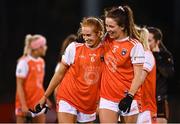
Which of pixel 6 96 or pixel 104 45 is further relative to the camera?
pixel 6 96

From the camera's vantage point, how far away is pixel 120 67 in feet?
22.4

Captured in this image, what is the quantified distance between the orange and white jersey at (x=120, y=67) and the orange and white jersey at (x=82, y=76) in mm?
203

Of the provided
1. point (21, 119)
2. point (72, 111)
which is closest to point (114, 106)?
point (72, 111)

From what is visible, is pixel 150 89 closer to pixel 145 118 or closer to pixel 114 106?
pixel 145 118

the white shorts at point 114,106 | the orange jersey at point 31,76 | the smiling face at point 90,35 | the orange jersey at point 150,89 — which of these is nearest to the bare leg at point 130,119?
the white shorts at point 114,106

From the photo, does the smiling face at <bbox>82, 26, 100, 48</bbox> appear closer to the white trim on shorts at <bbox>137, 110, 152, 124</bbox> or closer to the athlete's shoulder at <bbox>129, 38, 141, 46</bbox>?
the athlete's shoulder at <bbox>129, 38, 141, 46</bbox>

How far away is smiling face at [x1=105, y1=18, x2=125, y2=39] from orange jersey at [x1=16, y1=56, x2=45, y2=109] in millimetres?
2728

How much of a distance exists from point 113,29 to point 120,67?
1.25ft

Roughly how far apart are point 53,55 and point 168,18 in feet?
9.73

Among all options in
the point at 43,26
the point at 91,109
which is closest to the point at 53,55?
the point at 43,26

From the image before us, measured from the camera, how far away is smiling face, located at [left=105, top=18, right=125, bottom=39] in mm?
6828

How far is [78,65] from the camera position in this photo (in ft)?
23.3

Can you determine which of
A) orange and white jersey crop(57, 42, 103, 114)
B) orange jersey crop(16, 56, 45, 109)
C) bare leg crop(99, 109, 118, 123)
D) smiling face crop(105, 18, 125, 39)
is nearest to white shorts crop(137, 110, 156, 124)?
bare leg crop(99, 109, 118, 123)

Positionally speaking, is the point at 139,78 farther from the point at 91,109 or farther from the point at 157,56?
the point at 157,56
